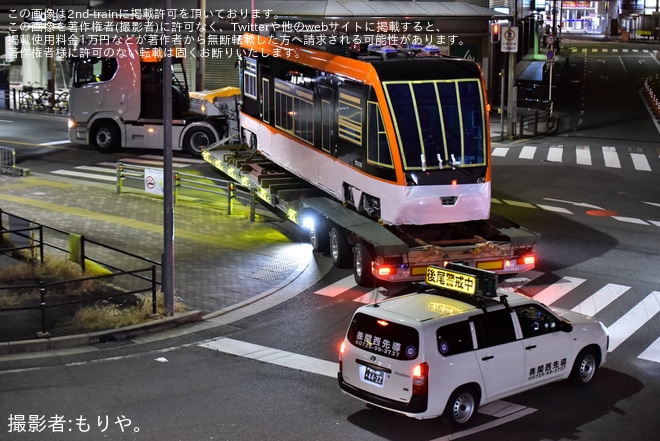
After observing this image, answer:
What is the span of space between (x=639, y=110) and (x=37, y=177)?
32890mm

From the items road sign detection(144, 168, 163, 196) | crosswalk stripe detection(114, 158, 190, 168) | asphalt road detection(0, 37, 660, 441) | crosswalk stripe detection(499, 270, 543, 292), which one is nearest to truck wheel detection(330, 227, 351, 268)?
asphalt road detection(0, 37, 660, 441)

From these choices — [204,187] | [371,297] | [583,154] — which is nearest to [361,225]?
[371,297]

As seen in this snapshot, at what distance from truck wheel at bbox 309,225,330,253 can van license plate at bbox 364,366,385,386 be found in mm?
9671

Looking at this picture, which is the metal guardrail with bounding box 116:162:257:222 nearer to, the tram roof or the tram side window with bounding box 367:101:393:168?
the tram side window with bounding box 367:101:393:168

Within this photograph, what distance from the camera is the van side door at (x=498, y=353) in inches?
494

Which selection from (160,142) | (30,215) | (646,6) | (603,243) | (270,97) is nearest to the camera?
(603,243)

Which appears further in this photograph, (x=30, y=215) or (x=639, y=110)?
(x=639, y=110)

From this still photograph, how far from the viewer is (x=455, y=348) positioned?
12250 mm

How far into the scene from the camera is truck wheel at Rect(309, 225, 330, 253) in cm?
2202

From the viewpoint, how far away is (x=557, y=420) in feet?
41.6

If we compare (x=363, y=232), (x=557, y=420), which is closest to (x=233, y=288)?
(x=363, y=232)

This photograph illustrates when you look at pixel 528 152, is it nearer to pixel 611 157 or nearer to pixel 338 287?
pixel 611 157

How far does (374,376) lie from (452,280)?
1859 mm

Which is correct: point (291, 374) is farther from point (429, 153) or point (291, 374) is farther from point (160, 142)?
point (160, 142)
